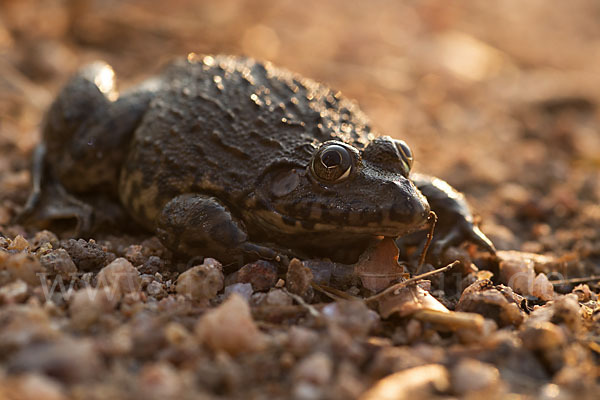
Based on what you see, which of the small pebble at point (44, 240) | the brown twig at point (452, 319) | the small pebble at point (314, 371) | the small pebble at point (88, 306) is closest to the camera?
the small pebble at point (314, 371)

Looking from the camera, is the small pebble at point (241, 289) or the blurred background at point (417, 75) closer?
the small pebble at point (241, 289)

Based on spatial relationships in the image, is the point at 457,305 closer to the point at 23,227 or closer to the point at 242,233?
the point at 242,233

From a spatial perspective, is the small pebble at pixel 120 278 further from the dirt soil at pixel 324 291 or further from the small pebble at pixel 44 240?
the small pebble at pixel 44 240

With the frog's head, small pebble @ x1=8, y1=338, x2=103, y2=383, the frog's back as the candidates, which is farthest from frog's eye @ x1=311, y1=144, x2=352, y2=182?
small pebble @ x1=8, y1=338, x2=103, y2=383

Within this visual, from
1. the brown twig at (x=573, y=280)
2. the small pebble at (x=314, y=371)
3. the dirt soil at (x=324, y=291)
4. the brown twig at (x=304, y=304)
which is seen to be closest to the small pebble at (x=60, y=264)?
the dirt soil at (x=324, y=291)

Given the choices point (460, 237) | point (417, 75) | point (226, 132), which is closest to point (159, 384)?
point (226, 132)

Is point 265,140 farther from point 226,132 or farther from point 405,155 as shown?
point 405,155

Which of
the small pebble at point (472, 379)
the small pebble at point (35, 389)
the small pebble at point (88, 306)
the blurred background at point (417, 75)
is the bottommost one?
the small pebble at point (35, 389)

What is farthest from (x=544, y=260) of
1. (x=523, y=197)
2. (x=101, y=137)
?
(x=101, y=137)
